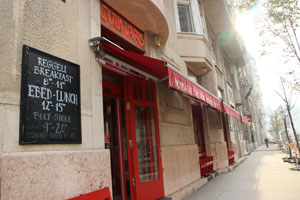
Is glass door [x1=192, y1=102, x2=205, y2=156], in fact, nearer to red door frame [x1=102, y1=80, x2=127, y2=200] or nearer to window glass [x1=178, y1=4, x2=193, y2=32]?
window glass [x1=178, y1=4, x2=193, y2=32]

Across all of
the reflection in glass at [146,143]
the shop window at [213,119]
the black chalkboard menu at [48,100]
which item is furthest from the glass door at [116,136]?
the shop window at [213,119]

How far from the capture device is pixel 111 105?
228 inches

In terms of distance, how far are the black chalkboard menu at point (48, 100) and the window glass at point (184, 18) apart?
6900 millimetres

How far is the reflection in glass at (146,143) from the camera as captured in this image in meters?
5.29

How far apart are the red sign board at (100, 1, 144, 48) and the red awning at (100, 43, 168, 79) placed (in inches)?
31.8

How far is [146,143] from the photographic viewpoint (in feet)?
18.2

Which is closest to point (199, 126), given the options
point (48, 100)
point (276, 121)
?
point (48, 100)

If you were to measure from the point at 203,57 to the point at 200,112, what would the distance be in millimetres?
2356

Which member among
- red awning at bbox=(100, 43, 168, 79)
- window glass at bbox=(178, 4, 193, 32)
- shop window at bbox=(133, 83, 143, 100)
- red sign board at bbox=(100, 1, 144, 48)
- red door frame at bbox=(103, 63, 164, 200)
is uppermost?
window glass at bbox=(178, 4, 193, 32)

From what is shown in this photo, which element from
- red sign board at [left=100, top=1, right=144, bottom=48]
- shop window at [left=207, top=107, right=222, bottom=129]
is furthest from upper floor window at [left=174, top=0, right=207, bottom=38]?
red sign board at [left=100, top=1, right=144, bottom=48]

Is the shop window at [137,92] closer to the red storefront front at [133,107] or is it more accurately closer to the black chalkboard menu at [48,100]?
the red storefront front at [133,107]

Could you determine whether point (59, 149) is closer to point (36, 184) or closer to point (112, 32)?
point (36, 184)

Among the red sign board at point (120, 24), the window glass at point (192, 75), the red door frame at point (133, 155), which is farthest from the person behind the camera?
the window glass at point (192, 75)

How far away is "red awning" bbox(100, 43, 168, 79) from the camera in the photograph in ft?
12.8
